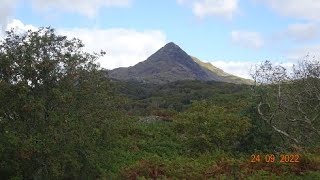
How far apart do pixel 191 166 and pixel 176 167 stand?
2.25ft

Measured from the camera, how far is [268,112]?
22250mm

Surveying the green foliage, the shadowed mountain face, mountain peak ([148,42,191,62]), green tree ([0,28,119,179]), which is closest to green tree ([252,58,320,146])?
the green foliage

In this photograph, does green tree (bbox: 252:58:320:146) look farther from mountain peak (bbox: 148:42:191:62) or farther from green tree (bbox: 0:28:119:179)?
mountain peak (bbox: 148:42:191:62)

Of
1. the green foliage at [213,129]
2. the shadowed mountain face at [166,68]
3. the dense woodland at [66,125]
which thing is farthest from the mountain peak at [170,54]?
the dense woodland at [66,125]

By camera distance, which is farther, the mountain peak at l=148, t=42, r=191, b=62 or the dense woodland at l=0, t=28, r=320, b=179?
the mountain peak at l=148, t=42, r=191, b=62

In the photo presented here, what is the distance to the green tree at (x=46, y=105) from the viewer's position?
45.0 ft

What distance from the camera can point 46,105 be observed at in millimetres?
14180

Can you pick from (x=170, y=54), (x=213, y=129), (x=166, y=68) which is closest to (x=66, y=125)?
(x=213, y=129)

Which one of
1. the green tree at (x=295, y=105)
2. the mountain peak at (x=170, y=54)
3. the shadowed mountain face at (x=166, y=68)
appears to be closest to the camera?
the green tree at (x=295, y=105)

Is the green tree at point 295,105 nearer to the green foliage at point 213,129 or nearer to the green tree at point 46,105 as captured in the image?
the green foliage at point 213,129

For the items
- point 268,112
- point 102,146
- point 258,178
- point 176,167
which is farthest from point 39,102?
point 268,112

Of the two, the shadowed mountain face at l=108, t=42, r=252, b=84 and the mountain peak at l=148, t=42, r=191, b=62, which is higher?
the mountain peak at l=148, t=42, r=191, b=62

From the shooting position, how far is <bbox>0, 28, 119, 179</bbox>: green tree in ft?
45.0

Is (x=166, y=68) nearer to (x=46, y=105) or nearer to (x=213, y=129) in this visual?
(x=213, y=129)
